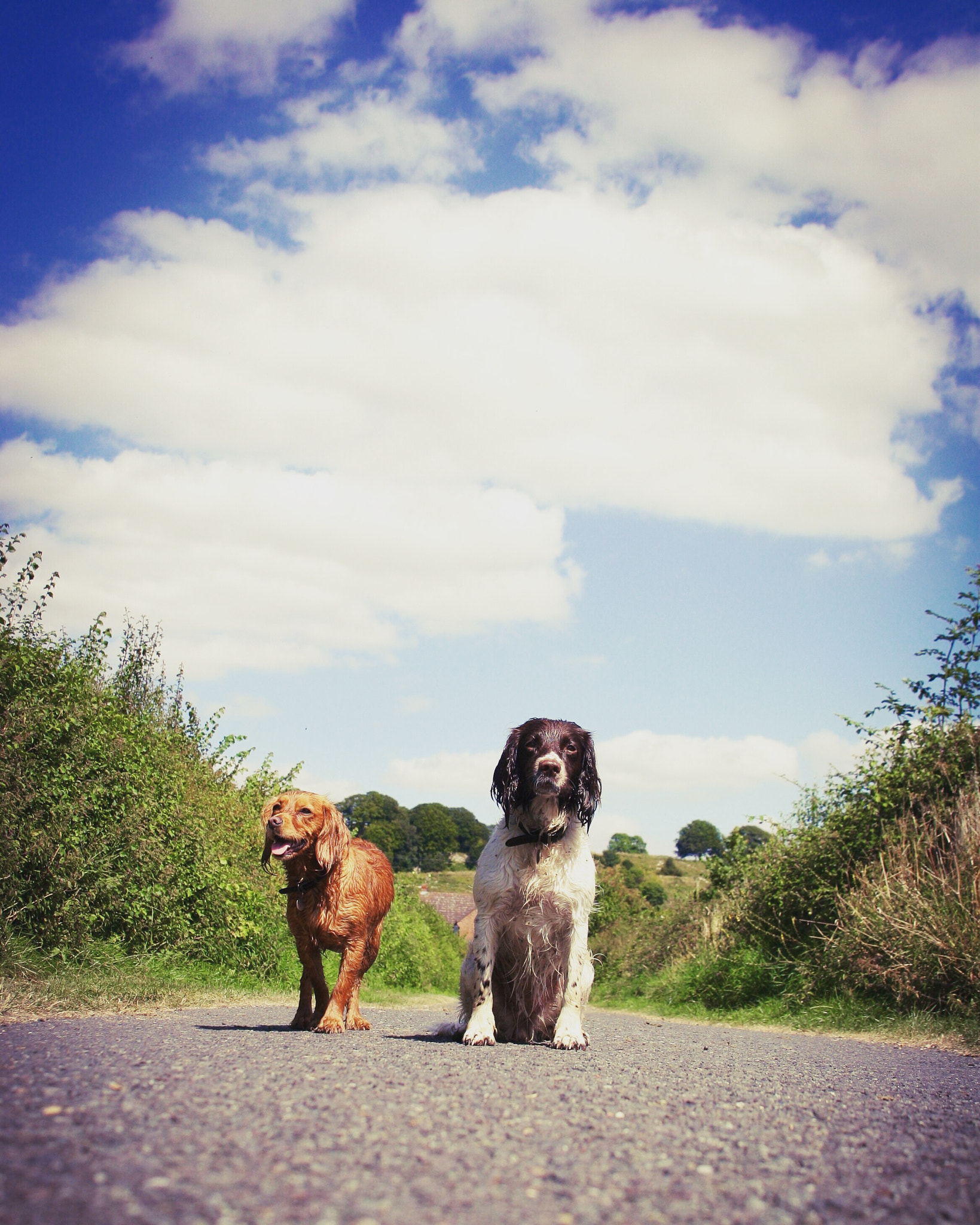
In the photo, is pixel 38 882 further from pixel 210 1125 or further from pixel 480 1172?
pixel 480 1172

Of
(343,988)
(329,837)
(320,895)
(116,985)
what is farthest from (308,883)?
(116,985)

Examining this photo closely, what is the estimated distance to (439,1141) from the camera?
225cm

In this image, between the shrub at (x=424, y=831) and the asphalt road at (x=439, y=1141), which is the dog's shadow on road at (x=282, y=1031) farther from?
the shrub at (x=424, y=831)

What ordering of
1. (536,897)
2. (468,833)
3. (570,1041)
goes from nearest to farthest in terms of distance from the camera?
(570,1041), (536,897), (468,833)

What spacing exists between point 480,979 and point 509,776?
1.27m

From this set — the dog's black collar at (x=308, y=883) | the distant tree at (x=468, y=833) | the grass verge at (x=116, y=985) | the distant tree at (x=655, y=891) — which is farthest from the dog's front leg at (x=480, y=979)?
the distant tree at (x=468, y=833)

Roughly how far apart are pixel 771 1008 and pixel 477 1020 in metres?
7.33

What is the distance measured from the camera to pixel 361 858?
5781 millimetres

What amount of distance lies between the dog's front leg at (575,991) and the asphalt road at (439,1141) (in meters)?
1.18

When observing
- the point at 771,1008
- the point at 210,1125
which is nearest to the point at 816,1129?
the point at 210,1125

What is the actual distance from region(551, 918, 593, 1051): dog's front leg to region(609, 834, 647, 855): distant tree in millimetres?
110288

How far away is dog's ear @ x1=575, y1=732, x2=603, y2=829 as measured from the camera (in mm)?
5594

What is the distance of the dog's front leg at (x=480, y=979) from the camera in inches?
205

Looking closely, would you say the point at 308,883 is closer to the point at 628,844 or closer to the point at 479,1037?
the point at 479,1037
